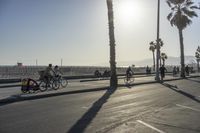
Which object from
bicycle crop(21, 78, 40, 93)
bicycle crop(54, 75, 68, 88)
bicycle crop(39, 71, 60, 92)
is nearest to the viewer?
bicycle crop(21, 78, 40, 93)

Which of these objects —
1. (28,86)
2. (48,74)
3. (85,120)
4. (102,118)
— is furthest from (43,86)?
(85,120)

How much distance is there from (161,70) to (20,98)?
25813 millimetres

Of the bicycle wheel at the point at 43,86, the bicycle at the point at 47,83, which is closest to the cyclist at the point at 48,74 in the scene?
the bicycle at the point at 47,83

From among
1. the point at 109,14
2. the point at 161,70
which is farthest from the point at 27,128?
the point at 161,70

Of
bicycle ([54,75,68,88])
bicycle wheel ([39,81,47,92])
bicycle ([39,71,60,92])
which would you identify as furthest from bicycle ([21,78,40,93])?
bicycle ([54,75,68,88])

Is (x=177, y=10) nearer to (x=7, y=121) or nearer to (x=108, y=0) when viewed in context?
(x=108, y=0)

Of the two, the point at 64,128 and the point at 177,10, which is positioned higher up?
the point at 177,10

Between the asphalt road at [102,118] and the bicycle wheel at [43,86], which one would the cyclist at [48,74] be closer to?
the bicycle wheel at [43,86]

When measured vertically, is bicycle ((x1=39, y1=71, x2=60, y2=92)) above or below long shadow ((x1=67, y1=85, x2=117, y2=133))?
above

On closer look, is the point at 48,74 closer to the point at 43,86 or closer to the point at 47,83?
the point at 47,83

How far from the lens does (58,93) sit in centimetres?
2308

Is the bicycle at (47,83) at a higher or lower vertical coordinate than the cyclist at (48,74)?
lower

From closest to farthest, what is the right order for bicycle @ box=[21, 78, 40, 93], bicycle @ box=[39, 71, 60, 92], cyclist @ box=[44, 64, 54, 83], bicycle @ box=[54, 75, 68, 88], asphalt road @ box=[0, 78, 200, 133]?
asphalt road @ box=[0, 78, 200, 133], bicycle @ box=[21, 78, 40, 93], bicycle @ box=[39, 71, 60, 92], cyclist @ box=[44, 64, 54, 83], bicycle @ box=[54, 75, 68, 88]

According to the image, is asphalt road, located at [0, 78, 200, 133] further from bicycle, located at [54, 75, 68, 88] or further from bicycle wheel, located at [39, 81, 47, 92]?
bicycle, located at [54, 75, 68, 88]
